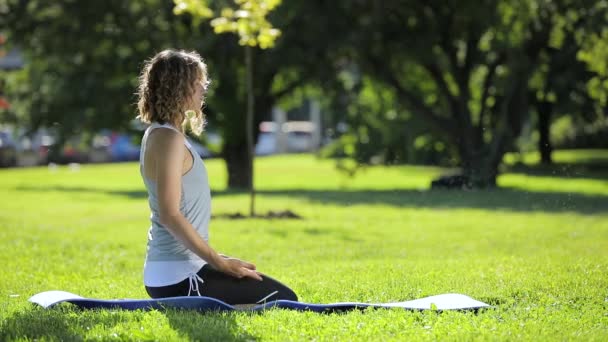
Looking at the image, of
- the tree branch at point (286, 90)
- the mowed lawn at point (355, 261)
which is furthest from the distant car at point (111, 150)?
the mowed lawn at point (355, 261)

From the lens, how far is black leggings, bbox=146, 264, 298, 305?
580cm

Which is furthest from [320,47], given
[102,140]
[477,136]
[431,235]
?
[102,140]

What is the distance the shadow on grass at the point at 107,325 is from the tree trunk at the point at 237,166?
1954 cm

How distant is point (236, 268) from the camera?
571 cm

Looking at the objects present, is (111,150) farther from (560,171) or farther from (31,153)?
(560,171)

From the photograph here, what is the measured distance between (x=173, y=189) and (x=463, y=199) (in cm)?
1470

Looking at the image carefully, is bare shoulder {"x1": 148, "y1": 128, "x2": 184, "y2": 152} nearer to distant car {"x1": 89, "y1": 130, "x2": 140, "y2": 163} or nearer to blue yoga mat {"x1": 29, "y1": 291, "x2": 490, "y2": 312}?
blue yoga mat {"x1": 29, "y1": 291, "x2": 490, "y2": 312}

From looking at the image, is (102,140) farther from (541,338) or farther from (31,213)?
(541,338)

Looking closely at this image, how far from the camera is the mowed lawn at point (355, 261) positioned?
216 inches

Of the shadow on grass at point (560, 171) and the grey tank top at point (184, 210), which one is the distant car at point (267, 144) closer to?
the shadow on grass at point (560, 171)

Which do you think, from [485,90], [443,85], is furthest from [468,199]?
[443,85]

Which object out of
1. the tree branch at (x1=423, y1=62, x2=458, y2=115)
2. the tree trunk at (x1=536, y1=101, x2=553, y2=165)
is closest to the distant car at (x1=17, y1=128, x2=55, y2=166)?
the tree trunk at (x1=536, y1=101, x2=553, y2=165)

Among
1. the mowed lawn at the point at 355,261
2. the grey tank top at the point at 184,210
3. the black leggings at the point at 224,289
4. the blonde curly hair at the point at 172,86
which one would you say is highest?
the blonde curly hair at the point at 172,86

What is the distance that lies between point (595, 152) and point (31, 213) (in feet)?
117
